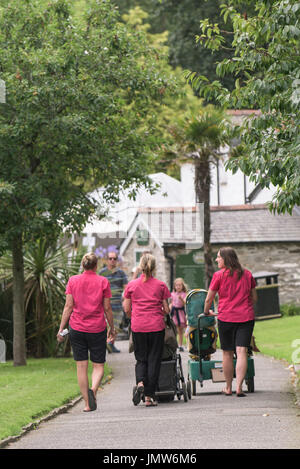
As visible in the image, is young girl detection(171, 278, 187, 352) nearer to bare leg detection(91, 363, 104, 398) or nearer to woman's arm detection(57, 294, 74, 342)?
bare leg detection(91, 363, 104, 398)

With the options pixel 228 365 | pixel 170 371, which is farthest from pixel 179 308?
pixel 170 371

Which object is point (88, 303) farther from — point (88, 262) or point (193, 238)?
point (193, 238)

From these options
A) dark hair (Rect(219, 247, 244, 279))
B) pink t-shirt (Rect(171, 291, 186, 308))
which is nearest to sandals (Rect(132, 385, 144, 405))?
dark hair (Rect(219, 247, 244, 279))

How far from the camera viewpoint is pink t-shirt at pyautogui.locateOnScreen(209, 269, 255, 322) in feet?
37.7

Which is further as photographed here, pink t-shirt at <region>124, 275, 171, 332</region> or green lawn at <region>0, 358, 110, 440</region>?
pink t-shirt at <region>124, 275, 171, 332</region>

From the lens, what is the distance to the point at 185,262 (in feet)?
121

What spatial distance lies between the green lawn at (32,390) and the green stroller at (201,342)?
184cm

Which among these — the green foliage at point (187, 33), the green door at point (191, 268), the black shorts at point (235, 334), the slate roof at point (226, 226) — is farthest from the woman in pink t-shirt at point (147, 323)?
the green foliage at point (187, 33)

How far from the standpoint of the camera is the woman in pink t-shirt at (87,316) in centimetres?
1055

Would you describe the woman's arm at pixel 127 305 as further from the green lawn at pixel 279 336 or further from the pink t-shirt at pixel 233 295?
the green lawn at pixel 279 336

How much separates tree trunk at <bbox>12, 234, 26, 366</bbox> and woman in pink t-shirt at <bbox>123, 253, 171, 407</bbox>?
23.0 ft

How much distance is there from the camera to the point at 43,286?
765 inches

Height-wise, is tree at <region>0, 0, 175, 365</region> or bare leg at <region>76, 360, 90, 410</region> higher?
tree at <region>0, 0, 175, 365</region>

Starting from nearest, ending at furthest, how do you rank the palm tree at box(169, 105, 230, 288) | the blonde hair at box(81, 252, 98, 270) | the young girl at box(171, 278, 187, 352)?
the blonde hair at box(81, 252, 98, 270) → the young girl at box(171, 278, 187, 352) → the palm tree at box(169, 105, 230, 288)
